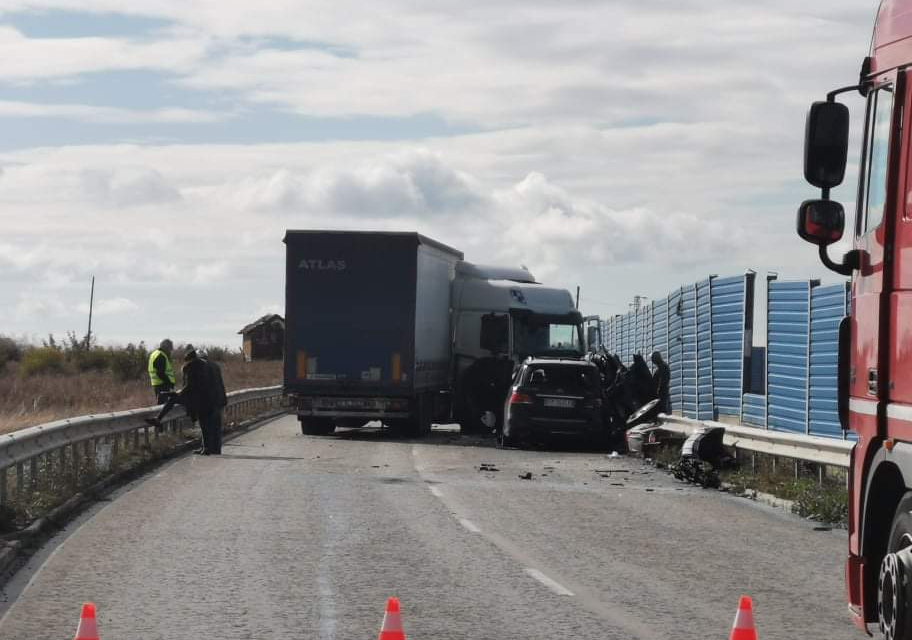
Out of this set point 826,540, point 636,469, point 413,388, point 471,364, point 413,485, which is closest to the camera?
point 826,540

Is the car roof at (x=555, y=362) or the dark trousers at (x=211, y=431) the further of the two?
the car roof at (x=555, y=362)

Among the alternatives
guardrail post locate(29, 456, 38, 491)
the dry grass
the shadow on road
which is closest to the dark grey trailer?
the shadow on road

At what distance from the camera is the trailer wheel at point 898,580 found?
707cm

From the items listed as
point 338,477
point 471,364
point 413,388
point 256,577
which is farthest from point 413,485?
point 471,364

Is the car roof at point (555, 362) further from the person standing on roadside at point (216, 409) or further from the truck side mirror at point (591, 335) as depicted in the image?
the person standing on roadside at point (216, 409)

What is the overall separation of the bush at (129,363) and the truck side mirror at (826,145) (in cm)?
5747

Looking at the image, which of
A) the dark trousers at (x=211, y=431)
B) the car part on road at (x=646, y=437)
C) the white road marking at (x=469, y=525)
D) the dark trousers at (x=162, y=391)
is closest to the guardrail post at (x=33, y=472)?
the white road marking at (x=469, y=525)

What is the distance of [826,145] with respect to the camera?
816 centimetres

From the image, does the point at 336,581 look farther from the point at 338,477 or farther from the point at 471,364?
the point at 471,364

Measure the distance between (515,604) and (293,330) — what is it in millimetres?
20873

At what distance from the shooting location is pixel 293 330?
30859mm

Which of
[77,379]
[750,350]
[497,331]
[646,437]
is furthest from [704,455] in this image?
[77,379]

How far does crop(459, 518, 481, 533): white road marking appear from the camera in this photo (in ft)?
48.4

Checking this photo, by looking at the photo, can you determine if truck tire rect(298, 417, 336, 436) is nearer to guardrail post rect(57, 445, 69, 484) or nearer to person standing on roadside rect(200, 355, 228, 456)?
person standing on roadside rect(200, 355, 228, 456)
